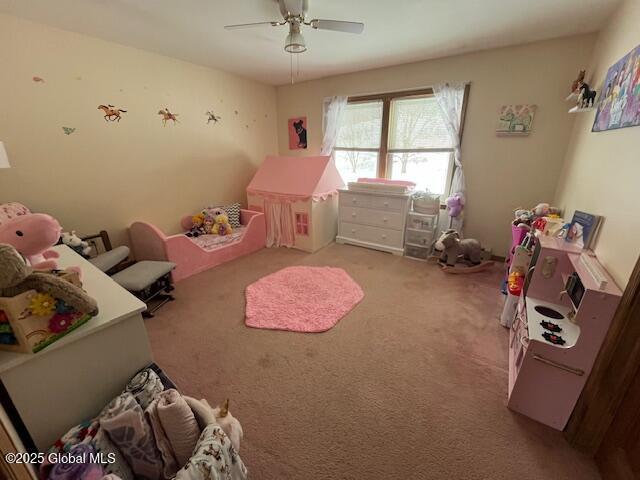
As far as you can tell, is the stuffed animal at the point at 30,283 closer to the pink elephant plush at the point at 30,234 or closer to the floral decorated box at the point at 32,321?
the floral decorated box at the point at 32,321

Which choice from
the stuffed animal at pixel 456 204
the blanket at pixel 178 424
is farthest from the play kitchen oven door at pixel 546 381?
the stuffed animal at pixel 456 204

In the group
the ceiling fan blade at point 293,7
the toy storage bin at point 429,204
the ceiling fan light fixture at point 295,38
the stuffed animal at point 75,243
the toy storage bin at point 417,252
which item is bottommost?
the toy storage bin at point 417,252

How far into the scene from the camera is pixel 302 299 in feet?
8.07

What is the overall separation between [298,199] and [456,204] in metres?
1.94

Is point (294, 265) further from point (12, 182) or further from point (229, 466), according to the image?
point (12, 182)

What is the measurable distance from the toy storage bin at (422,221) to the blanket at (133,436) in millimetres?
3118

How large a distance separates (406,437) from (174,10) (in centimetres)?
319

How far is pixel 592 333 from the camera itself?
1189 mm

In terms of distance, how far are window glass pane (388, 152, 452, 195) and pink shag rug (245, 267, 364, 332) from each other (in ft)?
5.54

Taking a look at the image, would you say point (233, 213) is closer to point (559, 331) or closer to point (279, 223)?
point (279, 223)

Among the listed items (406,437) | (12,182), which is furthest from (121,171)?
(406,437)

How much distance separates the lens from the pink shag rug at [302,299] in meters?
2.15

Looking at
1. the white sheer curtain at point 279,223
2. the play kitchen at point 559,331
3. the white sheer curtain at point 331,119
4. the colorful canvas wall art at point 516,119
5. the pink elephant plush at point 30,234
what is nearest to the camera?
the pink elephant plush at point 30,234

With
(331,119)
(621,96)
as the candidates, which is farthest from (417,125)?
(621,96)
